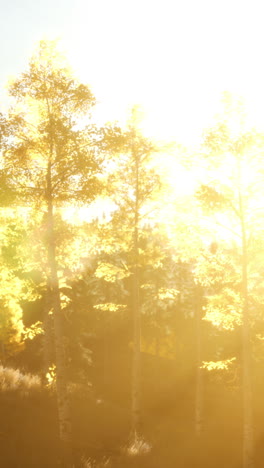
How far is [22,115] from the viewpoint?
11867mm

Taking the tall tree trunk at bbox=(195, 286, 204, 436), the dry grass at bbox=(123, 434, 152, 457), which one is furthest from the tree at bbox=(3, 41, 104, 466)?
the tall tree trunk at bbox=(195, 286, 204, 436)

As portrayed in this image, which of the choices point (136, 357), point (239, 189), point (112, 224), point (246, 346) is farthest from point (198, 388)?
point (239, 189)

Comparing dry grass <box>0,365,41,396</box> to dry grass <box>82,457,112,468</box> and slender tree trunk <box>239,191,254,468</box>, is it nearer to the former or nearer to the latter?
dry grass <box>82,457,112,468</box>

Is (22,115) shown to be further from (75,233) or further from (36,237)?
(36,237)

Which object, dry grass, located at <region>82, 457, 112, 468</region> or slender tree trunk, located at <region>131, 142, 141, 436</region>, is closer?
dry grass, located at <region>82, 457, 112, 468</region>

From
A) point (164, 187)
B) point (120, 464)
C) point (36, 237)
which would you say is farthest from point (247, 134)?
point (120, 464)

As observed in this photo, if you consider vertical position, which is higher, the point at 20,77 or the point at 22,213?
the point at 20,77

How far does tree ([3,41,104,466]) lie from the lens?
1166 cm

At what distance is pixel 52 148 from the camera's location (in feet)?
38.7

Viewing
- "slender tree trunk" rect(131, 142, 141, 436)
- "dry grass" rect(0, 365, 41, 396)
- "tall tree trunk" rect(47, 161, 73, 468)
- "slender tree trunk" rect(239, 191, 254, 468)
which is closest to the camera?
"tall tree trunk" rect(47, 161, 73, 468)

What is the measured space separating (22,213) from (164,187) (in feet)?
19.1

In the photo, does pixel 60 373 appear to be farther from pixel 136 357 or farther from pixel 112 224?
pixel 112 224

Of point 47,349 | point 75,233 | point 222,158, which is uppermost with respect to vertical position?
point 222,158

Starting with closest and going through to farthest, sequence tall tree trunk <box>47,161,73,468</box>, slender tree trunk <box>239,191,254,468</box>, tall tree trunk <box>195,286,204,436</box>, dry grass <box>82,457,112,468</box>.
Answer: dry grass <box>82,457,112,468</box>
tall tree trunk <box>47,161,73,468</box>
slender tree trunk <box>239,191,254,468</box>
tall tree trunk <box>195,286,204,436</box>
